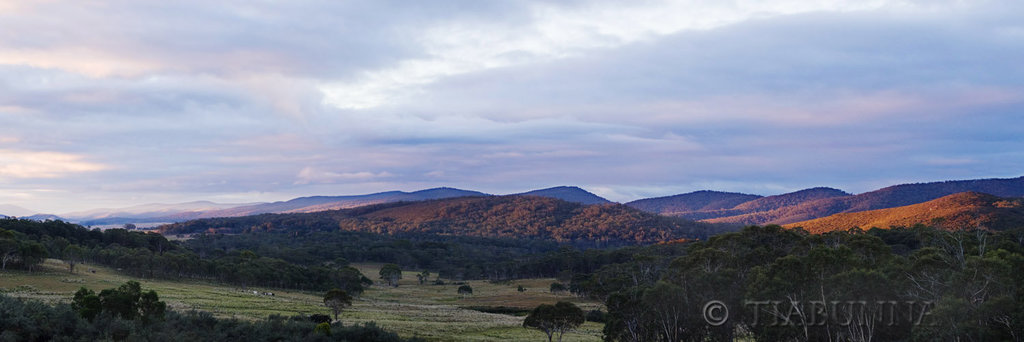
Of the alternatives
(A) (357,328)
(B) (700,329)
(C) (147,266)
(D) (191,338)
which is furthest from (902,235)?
(C) (147,266)

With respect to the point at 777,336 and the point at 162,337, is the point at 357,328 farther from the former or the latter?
the point at 777,336

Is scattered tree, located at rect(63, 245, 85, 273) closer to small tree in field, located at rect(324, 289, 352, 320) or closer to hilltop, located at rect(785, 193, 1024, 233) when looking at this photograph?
small tree in field, located at rect(324, 289, 352, 320)

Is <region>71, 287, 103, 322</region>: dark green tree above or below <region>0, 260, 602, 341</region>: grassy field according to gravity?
above

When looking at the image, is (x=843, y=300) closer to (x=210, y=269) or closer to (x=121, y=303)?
(x=121, y=303)

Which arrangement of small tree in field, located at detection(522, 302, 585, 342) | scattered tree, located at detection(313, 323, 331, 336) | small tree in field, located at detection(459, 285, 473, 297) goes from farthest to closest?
1. small tree in field, located at detection(459, 285, 473, 297)
2. small tree in field, located at detection(522, 302, 585, 342)
3. scattered tree, located at detection(313, 323, 331, 336)

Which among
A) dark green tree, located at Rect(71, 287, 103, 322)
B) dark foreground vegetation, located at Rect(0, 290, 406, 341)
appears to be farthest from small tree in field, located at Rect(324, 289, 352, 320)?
dark green tree, located at Rect(71, 287, 103, 322)

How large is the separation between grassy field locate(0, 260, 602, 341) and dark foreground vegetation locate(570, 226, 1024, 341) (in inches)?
554

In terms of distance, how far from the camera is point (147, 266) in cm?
9331

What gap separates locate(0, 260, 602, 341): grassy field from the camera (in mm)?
48294

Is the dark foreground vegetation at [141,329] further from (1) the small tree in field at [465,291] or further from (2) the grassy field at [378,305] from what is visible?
(1) the small tree in field at [465,291]

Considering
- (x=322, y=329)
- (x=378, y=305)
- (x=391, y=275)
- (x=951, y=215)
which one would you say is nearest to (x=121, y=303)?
(x=322, y=329)

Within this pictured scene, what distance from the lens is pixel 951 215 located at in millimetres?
130625

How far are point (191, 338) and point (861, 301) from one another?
29195 mm

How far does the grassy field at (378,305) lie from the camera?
48.3 metres
